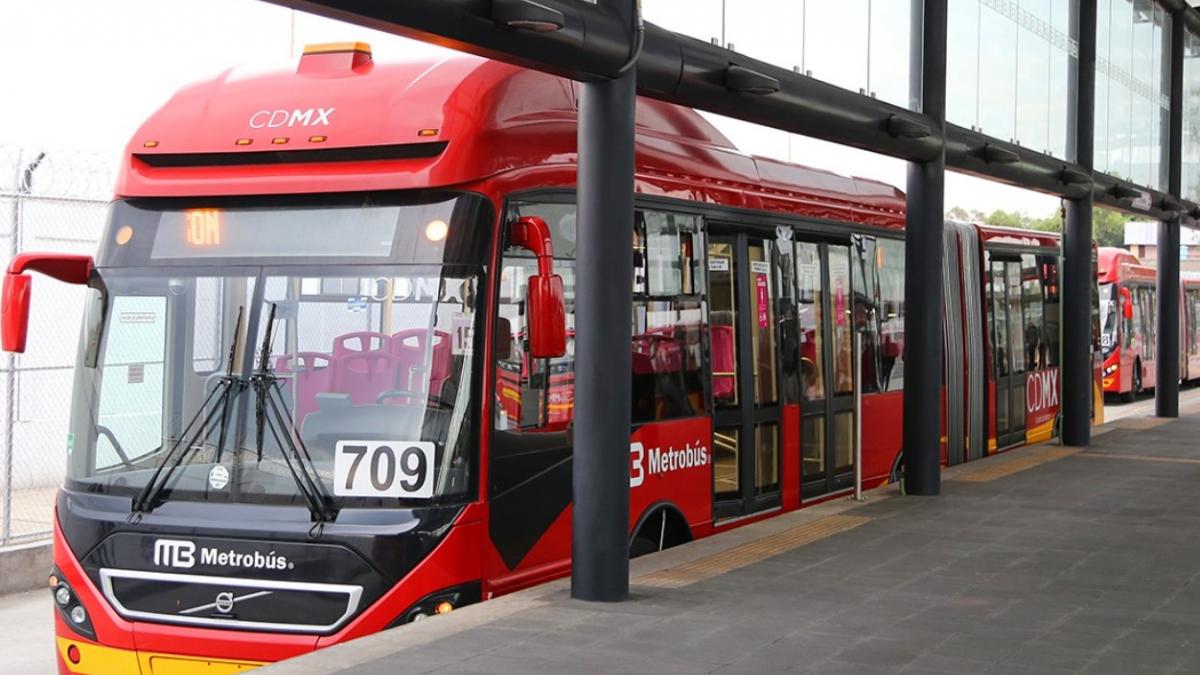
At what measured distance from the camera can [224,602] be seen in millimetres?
6777

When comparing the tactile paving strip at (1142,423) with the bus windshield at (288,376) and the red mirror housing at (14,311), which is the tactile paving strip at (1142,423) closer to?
the bus windshield at (288,376)

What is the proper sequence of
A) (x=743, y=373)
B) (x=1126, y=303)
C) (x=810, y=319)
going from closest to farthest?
1. (x=743, y=373)
2. (x=810, y=319)
3. (x=1126, y=303)

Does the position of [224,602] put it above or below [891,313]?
below

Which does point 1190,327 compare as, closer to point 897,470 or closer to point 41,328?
point 897,470

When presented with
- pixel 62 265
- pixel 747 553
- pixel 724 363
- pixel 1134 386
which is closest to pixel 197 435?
pixel 62 265

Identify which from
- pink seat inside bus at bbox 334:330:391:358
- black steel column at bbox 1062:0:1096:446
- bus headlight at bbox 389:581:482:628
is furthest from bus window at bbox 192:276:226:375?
black steel column at bbox 1062:0:1096:446

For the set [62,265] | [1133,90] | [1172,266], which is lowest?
[62,265]

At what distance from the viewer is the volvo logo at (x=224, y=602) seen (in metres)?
6.76

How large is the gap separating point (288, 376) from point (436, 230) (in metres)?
0.94

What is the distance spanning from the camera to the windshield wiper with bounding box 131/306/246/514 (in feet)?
22.8

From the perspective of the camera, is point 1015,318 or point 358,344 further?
point 1015,318

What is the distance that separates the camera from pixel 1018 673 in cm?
610

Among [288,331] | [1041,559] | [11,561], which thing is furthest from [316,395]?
[11,561]

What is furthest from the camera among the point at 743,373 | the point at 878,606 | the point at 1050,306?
the point at 1050,306
